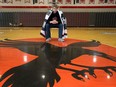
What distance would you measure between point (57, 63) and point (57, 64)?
6 centimetres

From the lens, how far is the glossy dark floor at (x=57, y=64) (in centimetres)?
326

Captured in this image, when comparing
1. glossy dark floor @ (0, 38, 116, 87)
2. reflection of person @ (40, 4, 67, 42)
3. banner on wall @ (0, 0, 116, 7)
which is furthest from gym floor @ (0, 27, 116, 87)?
banner on wall @ (0, 0, 116, 7)

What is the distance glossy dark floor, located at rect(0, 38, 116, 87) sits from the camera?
10.7ft

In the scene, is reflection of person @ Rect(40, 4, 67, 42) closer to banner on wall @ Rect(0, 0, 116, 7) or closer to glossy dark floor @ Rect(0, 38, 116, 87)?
glossy dark floor @ Rect(0, 38, 116, 87)

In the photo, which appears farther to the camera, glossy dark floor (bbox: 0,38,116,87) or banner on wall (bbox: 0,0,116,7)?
banner on wall (bbox: 0,0,116,7)

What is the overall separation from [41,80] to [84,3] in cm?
606

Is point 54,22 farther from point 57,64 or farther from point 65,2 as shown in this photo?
point 65,2

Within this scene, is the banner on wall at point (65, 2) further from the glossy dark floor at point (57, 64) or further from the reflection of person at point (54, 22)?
the glossy dark floor at point (57, 64)

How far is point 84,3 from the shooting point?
866cm

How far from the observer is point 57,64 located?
4086mm

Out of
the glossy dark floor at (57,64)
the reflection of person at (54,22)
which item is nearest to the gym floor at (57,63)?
the glossy dark floor at (57,64)

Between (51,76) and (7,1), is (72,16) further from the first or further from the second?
(51,76)

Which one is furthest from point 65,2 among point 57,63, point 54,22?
point 57,63

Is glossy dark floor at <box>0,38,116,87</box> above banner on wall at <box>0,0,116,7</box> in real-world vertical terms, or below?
below
